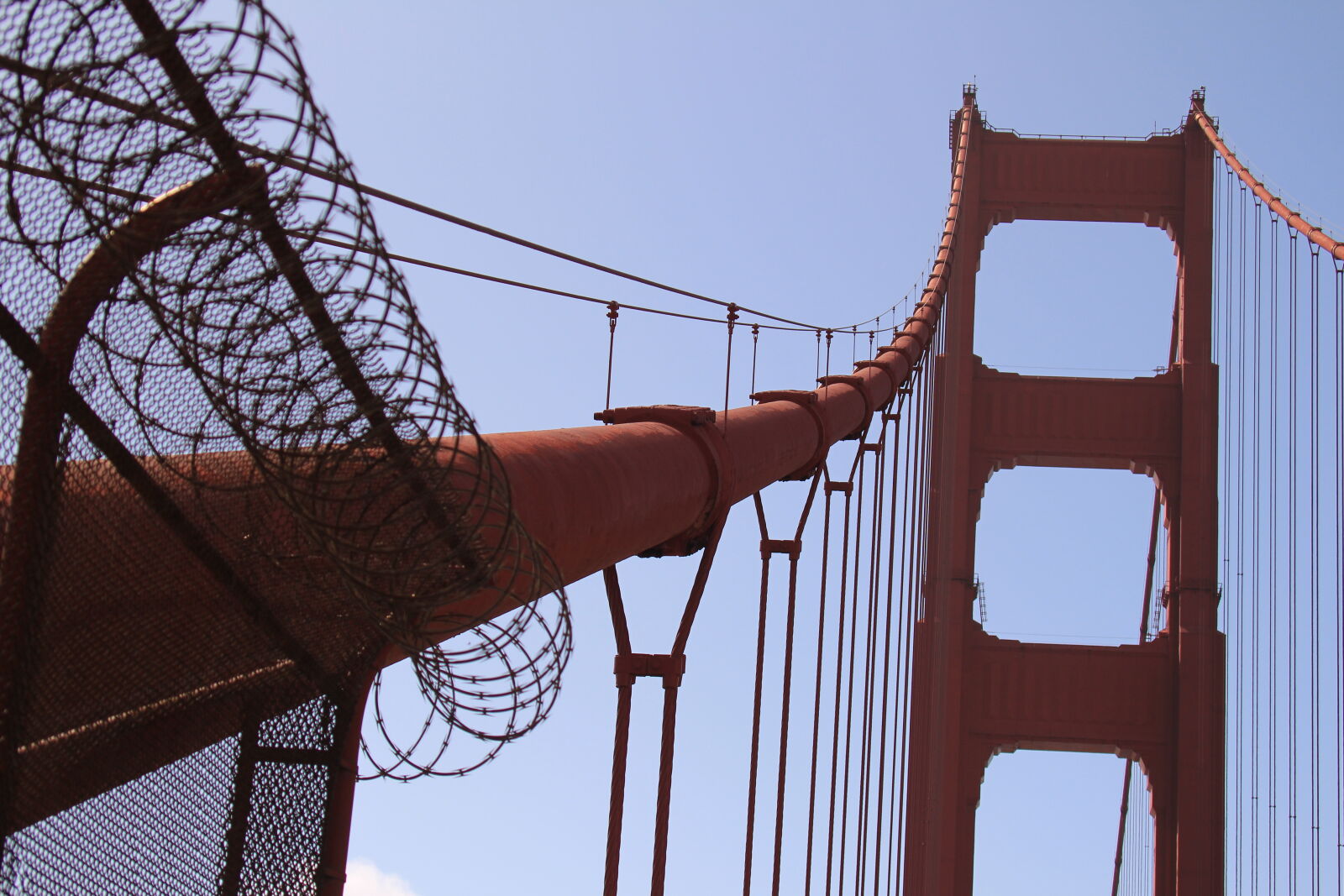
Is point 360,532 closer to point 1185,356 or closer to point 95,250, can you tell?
point 95,250

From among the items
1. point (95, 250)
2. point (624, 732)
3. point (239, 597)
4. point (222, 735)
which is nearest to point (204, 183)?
point (95, 250)

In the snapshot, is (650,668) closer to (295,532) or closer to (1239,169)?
(295,532)

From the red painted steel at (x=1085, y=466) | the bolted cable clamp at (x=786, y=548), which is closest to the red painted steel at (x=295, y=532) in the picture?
the bolted cable clamp at (x=786, y=548)

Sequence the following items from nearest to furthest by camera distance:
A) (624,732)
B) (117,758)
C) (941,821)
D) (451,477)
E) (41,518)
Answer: (41,518) → (117,758) → (451,477) → (624,732) → (941,821)

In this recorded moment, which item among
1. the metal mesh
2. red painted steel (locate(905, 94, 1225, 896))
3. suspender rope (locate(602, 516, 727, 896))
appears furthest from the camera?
red painted steel (locate(905, 94, 1225, 896))

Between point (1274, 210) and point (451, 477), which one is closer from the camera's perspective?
point (451, 477)

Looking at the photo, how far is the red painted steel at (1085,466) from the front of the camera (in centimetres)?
1439

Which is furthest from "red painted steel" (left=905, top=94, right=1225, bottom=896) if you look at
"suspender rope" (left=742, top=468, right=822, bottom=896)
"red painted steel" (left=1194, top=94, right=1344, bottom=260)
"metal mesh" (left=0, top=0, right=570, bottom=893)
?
"metal mesh" (left=0, top=0, right=570, bottom=893)

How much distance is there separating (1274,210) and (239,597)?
1415 cm

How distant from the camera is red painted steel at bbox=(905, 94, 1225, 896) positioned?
14391 mm

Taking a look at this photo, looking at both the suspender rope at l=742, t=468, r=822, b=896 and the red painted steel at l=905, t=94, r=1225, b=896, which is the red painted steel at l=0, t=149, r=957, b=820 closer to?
the suspender rope at l=742, t=468, r=822, b=896

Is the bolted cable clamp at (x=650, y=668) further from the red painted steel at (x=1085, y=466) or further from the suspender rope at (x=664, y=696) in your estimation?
the red painted steel at (x=1085, y=466)

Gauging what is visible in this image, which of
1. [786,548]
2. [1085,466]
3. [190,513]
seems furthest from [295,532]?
[1085,466]

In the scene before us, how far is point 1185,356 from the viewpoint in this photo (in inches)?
597
